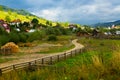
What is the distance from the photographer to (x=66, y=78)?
28.8 ft

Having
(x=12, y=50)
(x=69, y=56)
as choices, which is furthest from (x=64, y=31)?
(x=69, y=56)

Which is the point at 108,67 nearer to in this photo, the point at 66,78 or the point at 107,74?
the point at 107,74

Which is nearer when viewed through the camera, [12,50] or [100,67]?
[100,67]

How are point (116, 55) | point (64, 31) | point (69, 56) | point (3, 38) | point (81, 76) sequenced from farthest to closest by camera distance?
point (64, 31) < point (3, 38) < point (69, 56) < point (116, 55) < point (81, 76)

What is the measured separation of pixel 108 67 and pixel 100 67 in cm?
26

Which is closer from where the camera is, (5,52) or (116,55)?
(116,55)

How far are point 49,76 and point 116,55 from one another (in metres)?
2.08

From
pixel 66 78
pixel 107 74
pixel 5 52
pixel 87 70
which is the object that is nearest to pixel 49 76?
pixel 66 78

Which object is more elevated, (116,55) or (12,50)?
(116,55)

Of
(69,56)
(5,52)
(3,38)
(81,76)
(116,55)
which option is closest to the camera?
(81,76)

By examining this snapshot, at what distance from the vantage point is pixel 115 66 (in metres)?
8.79

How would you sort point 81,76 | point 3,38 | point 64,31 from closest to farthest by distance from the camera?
point 81,76 < point 3,38 < point 64,31

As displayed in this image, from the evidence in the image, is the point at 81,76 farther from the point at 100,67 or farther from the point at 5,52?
the point at 5,52


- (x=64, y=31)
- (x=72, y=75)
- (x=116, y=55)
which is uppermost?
(x=116, y=55)
